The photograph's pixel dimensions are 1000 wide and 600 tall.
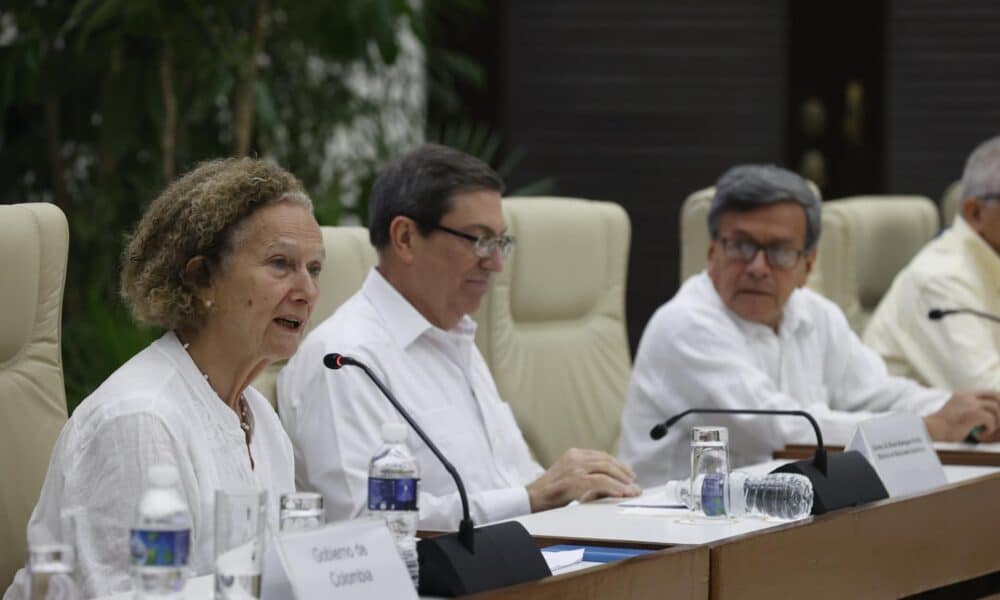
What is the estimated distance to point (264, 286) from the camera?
6.97 feet

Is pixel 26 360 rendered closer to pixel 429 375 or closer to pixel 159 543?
pixel 429 375

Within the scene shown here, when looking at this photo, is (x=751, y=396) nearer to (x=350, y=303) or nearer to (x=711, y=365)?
(x=711, y=365)

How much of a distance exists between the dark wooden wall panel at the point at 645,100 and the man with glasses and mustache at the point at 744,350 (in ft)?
8.61

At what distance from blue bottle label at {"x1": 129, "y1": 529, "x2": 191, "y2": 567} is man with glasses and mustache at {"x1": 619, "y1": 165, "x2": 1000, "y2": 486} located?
201 centimetres

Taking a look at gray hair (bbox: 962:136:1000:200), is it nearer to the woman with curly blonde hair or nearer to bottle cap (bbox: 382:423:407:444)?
the woman with curly blonde hair

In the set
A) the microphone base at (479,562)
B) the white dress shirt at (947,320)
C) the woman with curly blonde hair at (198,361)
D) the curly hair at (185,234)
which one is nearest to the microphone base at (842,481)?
the microphone base at (479,562)

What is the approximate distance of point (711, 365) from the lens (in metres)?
3.37

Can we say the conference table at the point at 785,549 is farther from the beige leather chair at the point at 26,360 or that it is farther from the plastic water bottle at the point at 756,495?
the beige leather chair at the point at 26,360

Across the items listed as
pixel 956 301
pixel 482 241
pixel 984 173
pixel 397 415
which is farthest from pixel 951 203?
pixel 397 415

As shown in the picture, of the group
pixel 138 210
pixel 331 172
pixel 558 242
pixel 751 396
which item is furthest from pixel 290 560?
pixel 331 172

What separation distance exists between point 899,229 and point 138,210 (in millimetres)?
2239

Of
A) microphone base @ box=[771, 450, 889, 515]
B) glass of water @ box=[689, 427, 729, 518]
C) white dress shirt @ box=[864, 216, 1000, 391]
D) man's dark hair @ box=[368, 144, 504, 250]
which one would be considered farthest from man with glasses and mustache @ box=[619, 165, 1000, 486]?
glass of water @ box=[689, 427, 729, 518]

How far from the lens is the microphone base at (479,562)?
5.69 ft

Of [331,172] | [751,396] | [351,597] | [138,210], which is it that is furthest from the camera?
[331,172]
